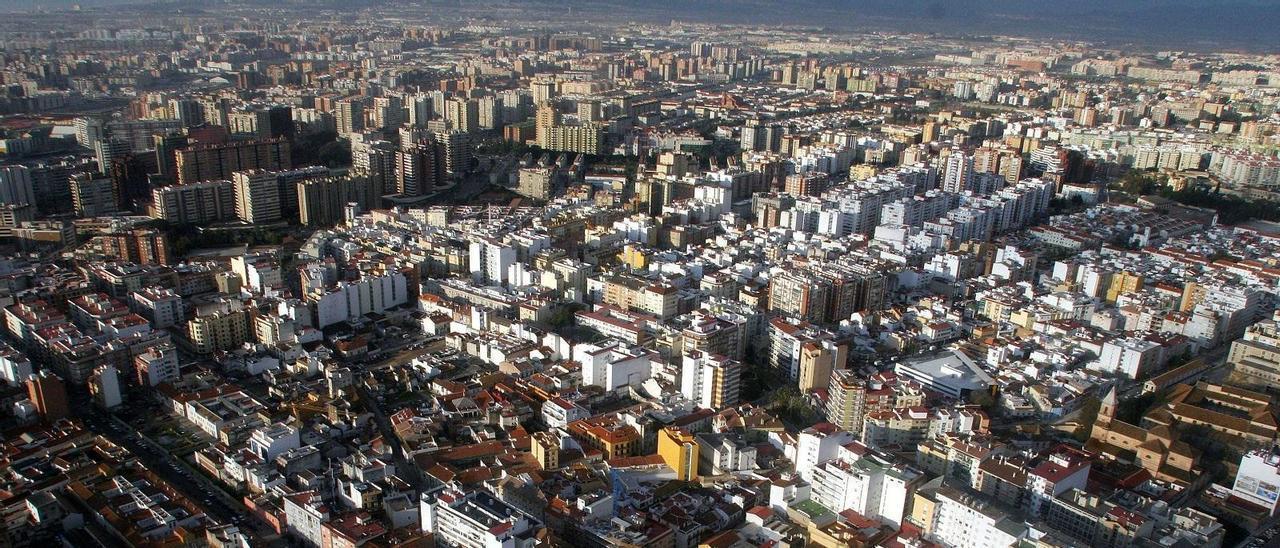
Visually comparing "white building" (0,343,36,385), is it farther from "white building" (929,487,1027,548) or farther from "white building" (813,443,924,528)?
"white building" (929,487,1027,548)

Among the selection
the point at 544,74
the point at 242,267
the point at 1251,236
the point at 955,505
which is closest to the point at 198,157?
the point at 242,267

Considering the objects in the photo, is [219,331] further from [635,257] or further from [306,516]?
[635,257]

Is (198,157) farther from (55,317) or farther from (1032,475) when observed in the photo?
(1032,475)

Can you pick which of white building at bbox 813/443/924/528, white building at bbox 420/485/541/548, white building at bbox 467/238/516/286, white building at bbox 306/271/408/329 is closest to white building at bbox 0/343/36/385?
white building at bbox 306/271/408/329

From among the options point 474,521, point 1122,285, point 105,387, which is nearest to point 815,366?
point 474,521

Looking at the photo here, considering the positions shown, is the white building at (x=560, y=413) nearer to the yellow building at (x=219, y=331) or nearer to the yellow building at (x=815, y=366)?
the yellow building at (x=815, y=366)

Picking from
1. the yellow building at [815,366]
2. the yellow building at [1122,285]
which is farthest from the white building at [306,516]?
the yellow building at [1122,285]
